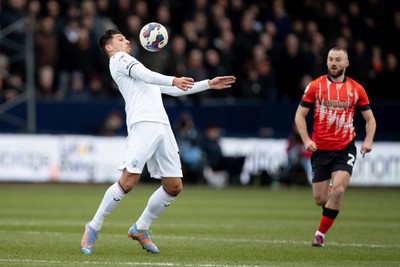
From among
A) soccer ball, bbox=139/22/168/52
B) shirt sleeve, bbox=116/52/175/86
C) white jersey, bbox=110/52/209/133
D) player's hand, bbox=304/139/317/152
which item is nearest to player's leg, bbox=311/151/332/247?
player's hand, bbox=304/139/317/152

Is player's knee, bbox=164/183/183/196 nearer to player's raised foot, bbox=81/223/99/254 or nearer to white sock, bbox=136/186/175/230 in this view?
white sock, bbox=136/186/175/230

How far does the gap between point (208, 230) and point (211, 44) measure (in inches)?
538

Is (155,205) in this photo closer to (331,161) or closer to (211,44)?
(331,161)

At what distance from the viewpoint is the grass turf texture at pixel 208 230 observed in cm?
1065

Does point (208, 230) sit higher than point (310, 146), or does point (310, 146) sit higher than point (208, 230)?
point (310, 146)

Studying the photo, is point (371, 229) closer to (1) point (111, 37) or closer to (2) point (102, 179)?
(1) point (111, 37)

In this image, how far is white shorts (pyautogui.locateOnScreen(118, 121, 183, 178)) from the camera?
1091cm

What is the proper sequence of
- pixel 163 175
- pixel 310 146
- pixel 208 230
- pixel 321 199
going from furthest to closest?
pixel 208 230
pixel 321 199
pixel 310 146
pixel 163 175

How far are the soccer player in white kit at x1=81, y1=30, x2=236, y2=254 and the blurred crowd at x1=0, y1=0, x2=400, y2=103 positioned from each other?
559 inches

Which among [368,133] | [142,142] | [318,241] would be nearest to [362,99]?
[368,133]

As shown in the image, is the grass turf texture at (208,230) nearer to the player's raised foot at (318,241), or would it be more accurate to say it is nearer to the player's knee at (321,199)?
the player's raised foot at (318,241)

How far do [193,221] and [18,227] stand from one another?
3.26 meters

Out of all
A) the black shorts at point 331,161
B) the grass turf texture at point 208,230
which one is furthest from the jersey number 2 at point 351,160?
the grass turf texture at point 208,230

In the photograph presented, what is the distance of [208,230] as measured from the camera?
1443cm
